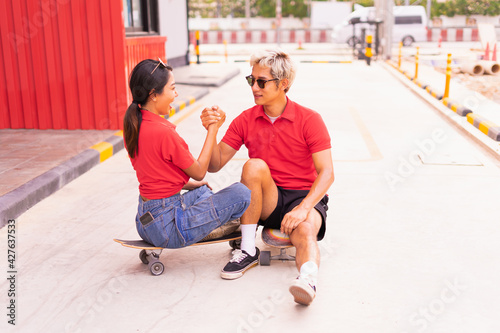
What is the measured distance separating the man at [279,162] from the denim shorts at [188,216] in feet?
0.48

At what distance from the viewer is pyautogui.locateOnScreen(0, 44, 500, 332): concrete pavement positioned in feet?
9.67

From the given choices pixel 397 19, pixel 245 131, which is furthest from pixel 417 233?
pixel 397 19

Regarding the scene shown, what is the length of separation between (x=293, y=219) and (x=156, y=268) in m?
0.93

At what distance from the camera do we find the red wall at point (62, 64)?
7.32 metres

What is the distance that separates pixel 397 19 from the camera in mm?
32344

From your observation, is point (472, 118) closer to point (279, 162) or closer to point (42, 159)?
point (279, 162)

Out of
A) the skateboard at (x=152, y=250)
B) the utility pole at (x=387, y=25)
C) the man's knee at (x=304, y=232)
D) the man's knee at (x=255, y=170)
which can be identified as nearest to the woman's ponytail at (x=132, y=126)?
the skateboard at (x=152, y=250)

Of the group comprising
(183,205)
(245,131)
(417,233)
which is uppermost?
(245,131)

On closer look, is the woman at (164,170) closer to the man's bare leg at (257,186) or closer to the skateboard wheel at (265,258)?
the man's bare leg at (257,186)

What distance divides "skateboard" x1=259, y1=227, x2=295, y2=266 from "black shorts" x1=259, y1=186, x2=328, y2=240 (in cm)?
6

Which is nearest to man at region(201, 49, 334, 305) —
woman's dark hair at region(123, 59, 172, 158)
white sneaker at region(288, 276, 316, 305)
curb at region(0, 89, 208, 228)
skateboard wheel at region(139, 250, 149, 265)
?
white sneaker at region(288, 276, 316, 305)

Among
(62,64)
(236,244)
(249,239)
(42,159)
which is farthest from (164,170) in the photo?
(62,64)

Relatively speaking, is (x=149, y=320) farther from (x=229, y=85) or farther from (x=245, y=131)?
(x=229, y=85)

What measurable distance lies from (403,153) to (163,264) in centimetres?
418
